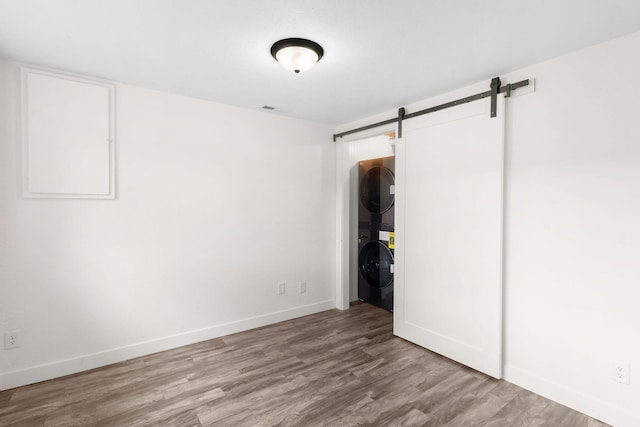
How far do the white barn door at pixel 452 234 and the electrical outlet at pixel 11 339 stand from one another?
3.13 meters

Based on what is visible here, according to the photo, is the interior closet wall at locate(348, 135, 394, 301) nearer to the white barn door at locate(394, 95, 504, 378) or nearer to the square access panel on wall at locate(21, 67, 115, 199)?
the white barn door at locate(394, 95, 504, 378)

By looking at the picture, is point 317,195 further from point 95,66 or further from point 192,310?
point 95,66

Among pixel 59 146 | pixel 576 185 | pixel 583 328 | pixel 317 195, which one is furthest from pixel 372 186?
pixel 59 146

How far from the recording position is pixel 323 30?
1.75m

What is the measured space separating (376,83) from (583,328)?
89.4 inches

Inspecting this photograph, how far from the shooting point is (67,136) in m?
2.35

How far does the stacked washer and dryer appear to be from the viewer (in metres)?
3.74

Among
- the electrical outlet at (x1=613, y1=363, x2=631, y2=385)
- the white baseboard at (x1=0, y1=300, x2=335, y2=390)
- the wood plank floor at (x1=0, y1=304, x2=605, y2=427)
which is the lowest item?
the wood plank floor at (x1=0, y1=304, x2=605, y2=427)

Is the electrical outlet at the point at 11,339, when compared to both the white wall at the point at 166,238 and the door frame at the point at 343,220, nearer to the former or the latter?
the white wall at the point at 166,238

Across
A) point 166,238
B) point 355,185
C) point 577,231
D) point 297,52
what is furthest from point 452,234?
point 166,238

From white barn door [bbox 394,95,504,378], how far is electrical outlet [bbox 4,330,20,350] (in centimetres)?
313

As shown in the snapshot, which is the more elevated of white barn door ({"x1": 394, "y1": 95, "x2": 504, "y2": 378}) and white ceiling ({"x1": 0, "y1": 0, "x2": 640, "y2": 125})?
white ceiling ({"x1": 0, "y1": 0, "x2": 640, "y2": 125})

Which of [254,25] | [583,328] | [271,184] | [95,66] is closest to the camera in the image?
[254,25]

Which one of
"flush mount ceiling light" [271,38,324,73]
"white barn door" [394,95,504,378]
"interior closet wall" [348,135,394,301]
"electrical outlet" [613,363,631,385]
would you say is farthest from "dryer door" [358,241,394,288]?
"flush mount ceiling light" [271,38,324,73]
